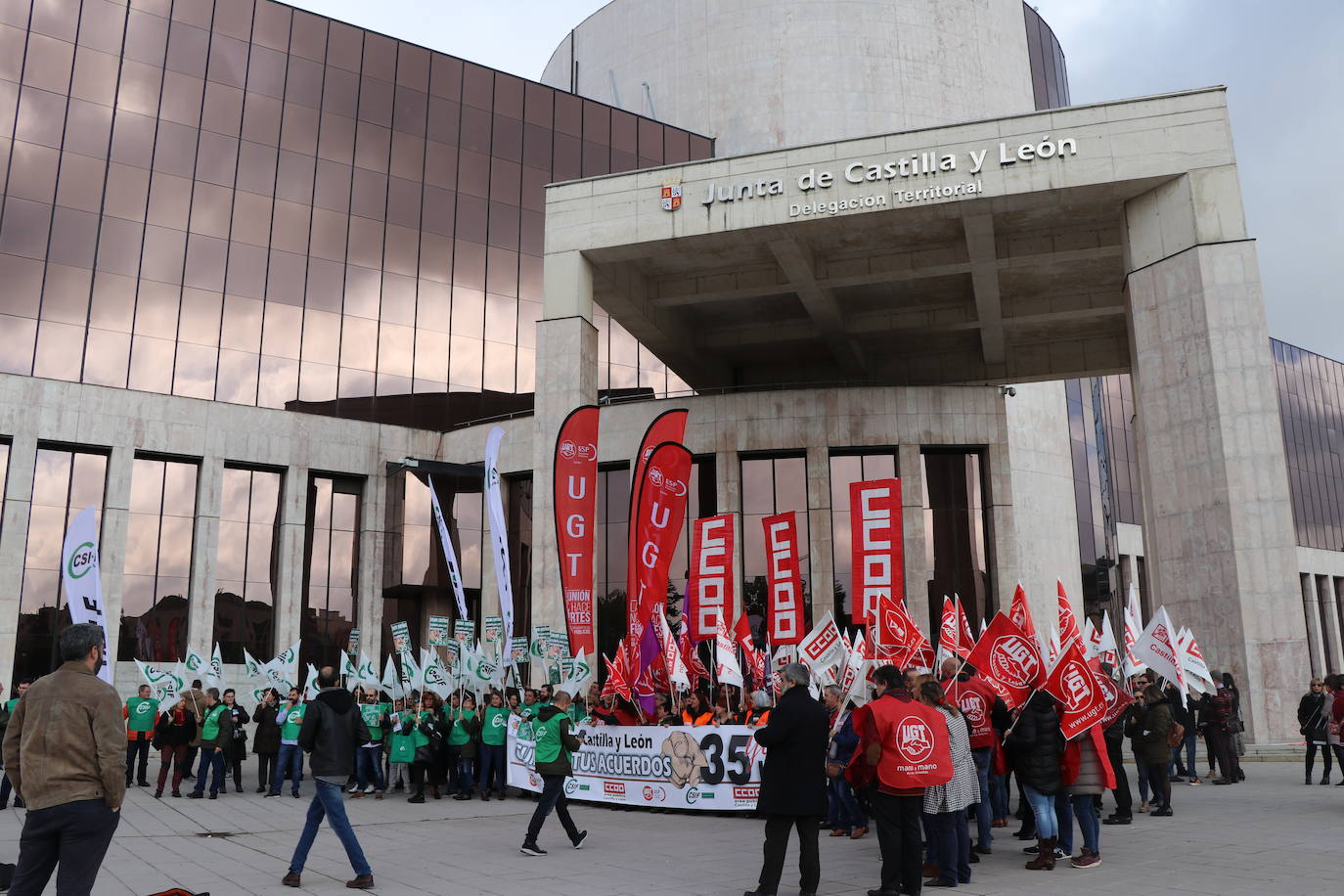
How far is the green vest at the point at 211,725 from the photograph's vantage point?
57.9 ft

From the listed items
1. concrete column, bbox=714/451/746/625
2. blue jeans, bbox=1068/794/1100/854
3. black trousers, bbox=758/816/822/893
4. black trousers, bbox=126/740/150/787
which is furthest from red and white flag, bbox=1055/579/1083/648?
concrete column, bbox=714/451/746/625

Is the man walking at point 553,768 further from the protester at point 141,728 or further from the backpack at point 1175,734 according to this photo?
the protester at point 141,728

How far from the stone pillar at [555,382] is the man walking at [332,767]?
53.2 feet

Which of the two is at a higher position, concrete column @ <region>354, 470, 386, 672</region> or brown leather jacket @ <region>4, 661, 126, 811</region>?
concrete column @ <region>354, 470, 386, 672</region>

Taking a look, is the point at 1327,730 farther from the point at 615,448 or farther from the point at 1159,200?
the point at 615,448

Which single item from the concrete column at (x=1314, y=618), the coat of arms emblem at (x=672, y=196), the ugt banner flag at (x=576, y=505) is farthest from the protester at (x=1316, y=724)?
the concrete column at (x=1314, y=618)

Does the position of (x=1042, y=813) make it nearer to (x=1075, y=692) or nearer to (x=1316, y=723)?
(x=1075, y=692)

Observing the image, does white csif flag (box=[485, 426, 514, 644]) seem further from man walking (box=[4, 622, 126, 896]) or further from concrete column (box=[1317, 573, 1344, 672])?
concrete column (box=[1317, 573, 1344, 672])

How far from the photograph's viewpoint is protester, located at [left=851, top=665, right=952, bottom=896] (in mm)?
8227

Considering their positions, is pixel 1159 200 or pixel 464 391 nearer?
pixel 1159 200

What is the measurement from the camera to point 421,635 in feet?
110

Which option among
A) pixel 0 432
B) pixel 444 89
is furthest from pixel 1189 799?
pixel 444 89

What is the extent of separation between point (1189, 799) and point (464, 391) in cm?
2607

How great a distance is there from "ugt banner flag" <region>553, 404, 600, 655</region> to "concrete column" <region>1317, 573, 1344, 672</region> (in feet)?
204
